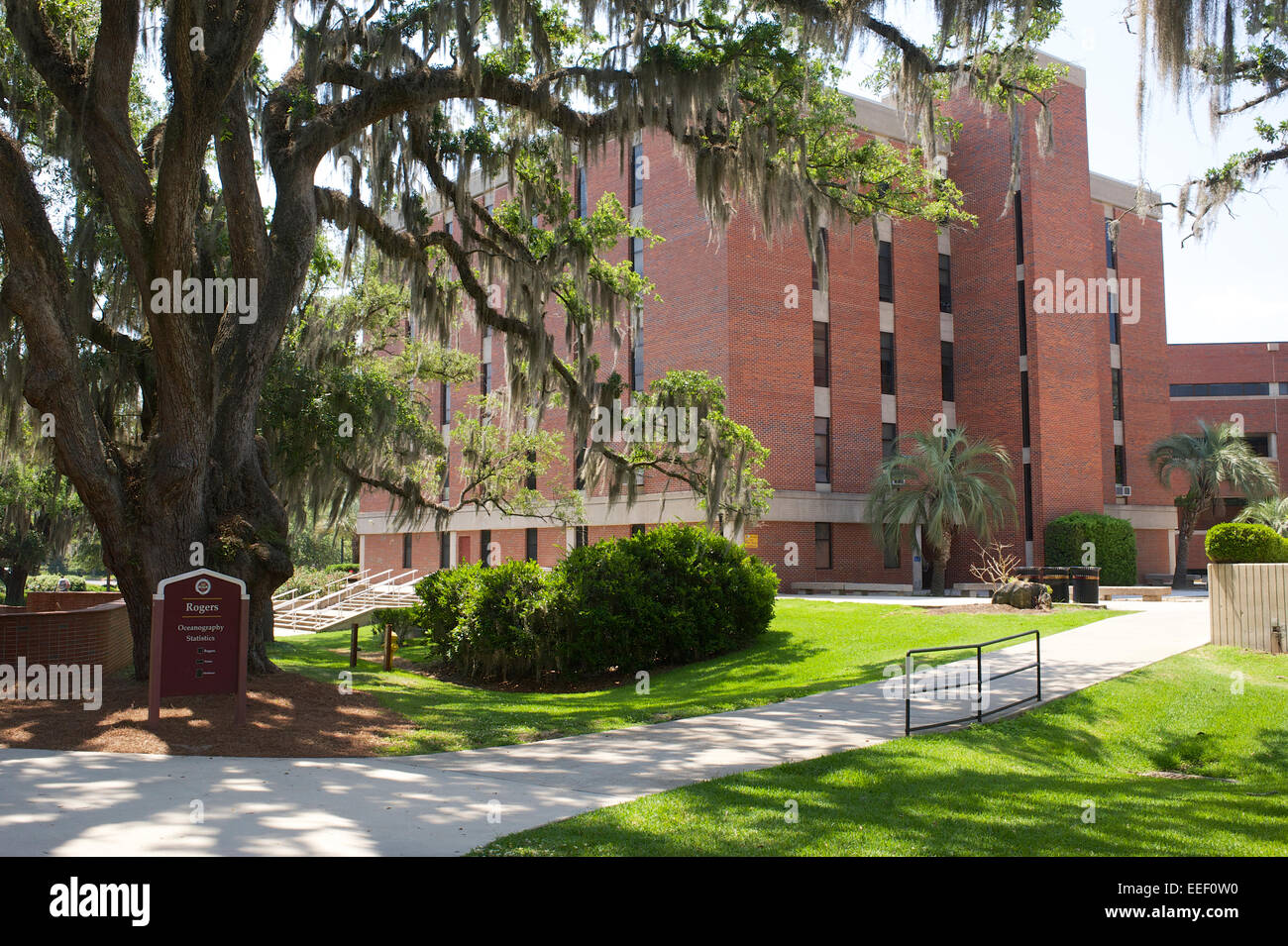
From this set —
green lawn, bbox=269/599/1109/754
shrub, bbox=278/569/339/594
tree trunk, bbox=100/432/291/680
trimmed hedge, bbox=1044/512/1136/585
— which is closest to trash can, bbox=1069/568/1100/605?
green lawn, bbox=269/599/1109/754

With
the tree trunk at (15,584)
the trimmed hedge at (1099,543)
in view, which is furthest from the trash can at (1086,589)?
the tree trunk at (15,584)

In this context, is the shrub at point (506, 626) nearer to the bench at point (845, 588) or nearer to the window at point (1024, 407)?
the bench at point (845, 588)

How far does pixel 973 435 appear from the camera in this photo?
37.8 meters

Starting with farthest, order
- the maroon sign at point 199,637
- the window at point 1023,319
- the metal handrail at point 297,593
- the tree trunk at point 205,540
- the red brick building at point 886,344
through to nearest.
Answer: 1. the metal handrail at point 297,593
2. the window at point 1023,319
3. the red brick building at point 886,344
4. the tree trunk at point 205,540
5. the maroon sign at point 199,637

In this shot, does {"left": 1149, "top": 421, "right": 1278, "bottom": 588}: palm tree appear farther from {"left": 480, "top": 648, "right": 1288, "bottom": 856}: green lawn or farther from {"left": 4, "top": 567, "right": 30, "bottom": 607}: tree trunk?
{"left": 4, "top": 567, "right": 30, "bottom": 607}: tree trunk

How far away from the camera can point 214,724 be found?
33.9 feet

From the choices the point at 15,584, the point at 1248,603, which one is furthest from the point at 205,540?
the point at 15,584

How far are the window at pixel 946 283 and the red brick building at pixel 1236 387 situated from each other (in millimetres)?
22379

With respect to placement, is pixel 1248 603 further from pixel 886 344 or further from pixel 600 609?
pixel 886 344

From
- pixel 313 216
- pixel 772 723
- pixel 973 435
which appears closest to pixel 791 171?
pixel 313 216

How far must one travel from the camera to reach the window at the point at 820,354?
34.6m

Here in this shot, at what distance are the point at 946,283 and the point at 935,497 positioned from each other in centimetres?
1106

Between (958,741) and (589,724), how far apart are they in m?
4.23

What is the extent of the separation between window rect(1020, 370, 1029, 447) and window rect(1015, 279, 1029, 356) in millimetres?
929
